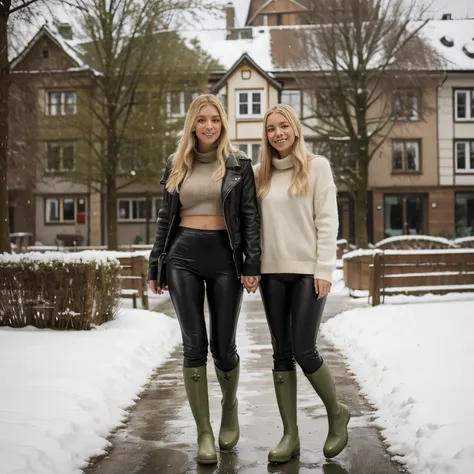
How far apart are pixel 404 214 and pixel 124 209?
15936 millimetres

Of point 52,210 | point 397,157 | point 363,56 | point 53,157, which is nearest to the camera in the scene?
point 363,56

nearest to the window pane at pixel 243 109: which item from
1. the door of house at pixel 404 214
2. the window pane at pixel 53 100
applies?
the door of house at pixel 404 214

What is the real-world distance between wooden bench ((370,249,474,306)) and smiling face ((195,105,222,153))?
10670 millimetres

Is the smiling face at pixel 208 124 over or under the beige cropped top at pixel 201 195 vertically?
over

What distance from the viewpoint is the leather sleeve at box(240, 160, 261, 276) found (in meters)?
4.49

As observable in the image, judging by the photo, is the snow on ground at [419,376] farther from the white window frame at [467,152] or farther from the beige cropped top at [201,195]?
the white window frame at [467,152]

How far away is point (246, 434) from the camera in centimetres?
517

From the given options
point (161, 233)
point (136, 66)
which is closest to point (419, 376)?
point (161, 233)

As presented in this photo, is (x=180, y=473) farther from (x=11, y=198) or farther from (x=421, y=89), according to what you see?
(x=11, y=198)

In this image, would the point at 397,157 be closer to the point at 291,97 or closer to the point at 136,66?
the point at 291,97

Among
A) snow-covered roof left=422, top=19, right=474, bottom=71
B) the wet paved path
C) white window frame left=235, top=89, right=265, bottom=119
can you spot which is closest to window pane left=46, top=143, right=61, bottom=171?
white window frame left=235, top=89, right=265, bottom=119

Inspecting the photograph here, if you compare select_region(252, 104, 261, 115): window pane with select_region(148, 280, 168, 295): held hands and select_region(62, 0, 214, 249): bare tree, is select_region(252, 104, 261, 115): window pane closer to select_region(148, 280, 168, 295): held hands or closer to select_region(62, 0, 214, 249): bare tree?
select_region(62, 0, 214, 249): bare tree

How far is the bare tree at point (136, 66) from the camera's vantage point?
76.1 feet

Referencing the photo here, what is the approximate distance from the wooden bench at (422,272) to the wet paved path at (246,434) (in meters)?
7.40
